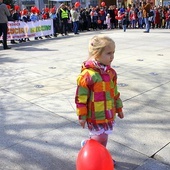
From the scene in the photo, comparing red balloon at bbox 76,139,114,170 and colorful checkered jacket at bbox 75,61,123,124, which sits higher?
colorful checkered jacket at bbox 75,61,123,124

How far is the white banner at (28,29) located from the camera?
1317 centimetres

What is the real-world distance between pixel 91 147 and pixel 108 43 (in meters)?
0.89

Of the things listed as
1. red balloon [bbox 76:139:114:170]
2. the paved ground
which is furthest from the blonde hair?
the paved ground

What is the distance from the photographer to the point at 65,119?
12.9 feet

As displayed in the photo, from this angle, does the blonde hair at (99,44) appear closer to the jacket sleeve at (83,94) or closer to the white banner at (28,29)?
the jacket sleeve at (83,94)

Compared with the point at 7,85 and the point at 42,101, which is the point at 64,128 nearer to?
the point at 42,101

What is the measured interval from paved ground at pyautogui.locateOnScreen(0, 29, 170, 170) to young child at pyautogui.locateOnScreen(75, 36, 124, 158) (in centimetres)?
65

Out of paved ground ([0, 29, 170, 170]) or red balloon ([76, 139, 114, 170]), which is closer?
red balloon ([76, 139, 114, 170])

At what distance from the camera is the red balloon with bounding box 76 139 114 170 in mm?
2057

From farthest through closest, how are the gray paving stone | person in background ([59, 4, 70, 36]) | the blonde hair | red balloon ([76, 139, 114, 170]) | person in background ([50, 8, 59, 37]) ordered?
person in background ([50, 8, 59, 37]) → person in background ([59, 4, 70, 36]) → the gray paving stone → the blonde hair → red balloon ([76, 139, 114, 170])

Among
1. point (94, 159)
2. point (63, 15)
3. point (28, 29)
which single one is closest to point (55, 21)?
point (63, 15)

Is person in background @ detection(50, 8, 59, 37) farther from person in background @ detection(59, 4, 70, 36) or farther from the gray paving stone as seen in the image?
the gray paving stone

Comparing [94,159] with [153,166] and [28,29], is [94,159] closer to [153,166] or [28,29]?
[153,166]

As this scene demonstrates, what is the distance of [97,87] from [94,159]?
2.11 feet
